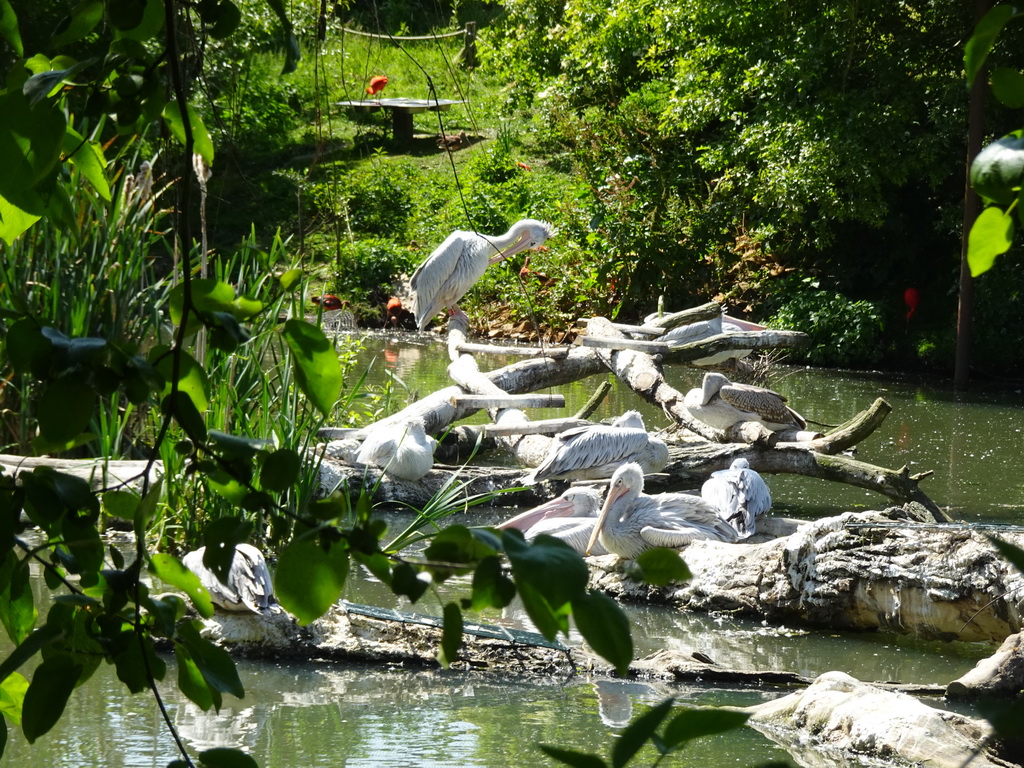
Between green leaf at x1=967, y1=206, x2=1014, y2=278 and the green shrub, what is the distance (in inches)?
479

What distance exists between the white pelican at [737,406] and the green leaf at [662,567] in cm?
625

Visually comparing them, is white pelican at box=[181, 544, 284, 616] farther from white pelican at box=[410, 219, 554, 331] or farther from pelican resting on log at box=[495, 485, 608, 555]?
white pelican at box=[410, 219, 554, 331]

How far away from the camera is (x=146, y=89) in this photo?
2.67 feet

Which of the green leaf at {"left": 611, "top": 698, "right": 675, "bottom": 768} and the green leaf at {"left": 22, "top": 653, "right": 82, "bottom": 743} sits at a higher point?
the green leaf at {"left": 611, "top": 698, "right": 675, "bottom": 768}

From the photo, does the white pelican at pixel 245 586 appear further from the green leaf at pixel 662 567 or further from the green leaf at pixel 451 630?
the green leaf at pixel 662 567

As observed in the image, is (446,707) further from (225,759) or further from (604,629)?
(604,629)

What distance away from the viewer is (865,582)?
4.33 m

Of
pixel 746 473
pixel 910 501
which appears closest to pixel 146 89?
pixel 746 473

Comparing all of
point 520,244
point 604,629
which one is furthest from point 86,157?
point 520,244

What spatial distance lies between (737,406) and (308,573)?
6.34m

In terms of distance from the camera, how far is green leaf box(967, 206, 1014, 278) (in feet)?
2.34

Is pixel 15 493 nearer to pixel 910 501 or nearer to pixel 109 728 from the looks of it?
pixel 109 728

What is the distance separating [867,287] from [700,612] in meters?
10.4

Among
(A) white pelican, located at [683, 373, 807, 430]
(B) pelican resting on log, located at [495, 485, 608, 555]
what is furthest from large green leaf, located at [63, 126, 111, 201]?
(A) white pelican, located at [683, 373, 807, 430]
